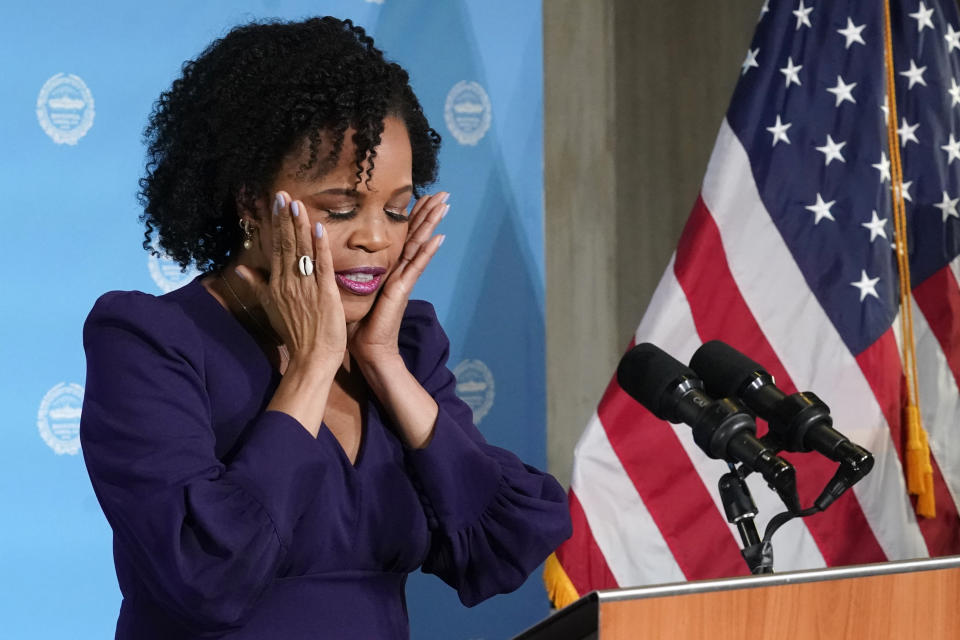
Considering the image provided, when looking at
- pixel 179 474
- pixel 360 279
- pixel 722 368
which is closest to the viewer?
pixel 179 474

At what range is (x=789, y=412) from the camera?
1.26 meters

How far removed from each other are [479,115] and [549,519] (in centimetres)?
132

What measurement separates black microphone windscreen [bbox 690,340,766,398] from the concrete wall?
1.64 metres

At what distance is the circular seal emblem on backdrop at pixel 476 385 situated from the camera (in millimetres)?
2648

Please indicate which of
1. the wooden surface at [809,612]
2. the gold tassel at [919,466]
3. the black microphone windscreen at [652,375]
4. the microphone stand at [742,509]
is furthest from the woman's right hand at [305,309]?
the gold tassel at [919,466]

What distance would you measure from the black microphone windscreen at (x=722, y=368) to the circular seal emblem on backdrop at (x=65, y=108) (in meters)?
1.37

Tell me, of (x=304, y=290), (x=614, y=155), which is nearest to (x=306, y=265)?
(x=304, y=290)

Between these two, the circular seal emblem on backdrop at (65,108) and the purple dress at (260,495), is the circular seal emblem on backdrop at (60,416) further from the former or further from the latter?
the purple dress at (260,495)

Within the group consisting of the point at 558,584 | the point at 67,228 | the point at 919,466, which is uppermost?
the point at 67,228

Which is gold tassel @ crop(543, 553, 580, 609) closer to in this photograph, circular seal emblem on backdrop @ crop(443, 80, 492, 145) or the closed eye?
circular seal emblem on backdrop @ crop(443, 80, 492, 145)

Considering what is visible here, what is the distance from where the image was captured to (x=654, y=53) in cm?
323

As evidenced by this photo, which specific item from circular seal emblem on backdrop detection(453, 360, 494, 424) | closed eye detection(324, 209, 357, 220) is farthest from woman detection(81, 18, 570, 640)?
circular seal emblem on backdrop detection(453, 360, 494, 424)

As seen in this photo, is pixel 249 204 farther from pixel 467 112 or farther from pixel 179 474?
pixel 467 112

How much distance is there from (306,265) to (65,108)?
1.04 m
